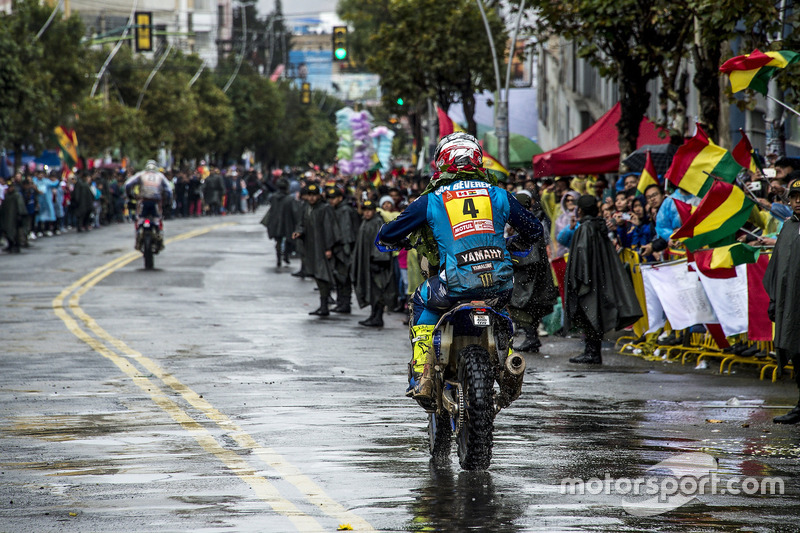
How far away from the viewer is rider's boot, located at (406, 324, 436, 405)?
8031mm

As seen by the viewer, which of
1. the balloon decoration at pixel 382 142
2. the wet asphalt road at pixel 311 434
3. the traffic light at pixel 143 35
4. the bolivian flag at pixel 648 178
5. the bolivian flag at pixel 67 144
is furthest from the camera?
the balloon decoration at pixel 382 142

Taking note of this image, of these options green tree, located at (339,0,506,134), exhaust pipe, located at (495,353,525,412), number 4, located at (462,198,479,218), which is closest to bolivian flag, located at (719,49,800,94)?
number 4, located at (462,198,479,218)

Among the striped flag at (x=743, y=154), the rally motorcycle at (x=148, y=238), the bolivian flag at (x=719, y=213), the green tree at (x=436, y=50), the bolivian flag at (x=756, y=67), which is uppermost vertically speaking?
the green tree at (x=436, y=50)

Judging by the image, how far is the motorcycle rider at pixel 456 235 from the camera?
789 cm

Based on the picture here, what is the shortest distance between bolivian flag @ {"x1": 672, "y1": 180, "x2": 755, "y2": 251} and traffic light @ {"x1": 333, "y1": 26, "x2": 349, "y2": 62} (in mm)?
31382

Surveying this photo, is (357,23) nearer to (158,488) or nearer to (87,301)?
(87,301)

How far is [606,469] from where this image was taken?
305 inches

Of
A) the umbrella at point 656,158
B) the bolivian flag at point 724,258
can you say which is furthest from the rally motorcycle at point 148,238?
the bolivian flag at point 724,258

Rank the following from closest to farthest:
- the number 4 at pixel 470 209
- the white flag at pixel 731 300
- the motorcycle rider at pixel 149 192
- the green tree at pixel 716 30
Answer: the number 4 at pixel 470 209 < the white flag at pixel 731 300 < the green tree at pixel 716 30 < the motorcycle rider at pixel 149 192

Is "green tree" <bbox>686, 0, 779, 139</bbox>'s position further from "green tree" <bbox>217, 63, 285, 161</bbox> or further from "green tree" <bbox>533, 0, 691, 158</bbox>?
"green tree" <bbox>217, 63, 285, 161</bbox>

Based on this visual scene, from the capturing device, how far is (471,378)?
24.7 feet

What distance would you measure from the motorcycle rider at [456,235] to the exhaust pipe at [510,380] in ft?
1.16

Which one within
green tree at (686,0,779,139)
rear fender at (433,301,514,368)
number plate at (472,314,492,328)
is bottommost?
rear fender at (433,301,514,368)

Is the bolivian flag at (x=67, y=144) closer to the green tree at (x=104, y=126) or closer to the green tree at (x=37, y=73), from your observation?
the green tree at (x=37, y=73)
